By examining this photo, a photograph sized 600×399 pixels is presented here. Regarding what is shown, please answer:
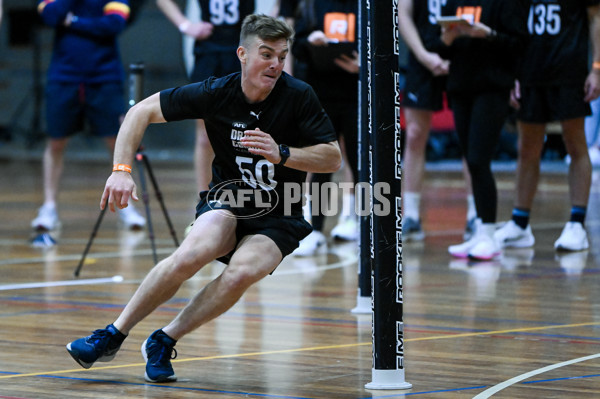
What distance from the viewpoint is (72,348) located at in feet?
13.8

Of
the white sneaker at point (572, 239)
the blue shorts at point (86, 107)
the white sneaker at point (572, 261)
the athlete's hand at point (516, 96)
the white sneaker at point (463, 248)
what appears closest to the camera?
the white sneaker at point (572, 261)

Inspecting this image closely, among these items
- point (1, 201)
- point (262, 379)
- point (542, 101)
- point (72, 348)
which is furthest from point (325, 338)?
point (1, 201)

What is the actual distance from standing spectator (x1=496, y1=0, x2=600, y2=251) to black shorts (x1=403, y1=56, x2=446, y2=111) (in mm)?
633

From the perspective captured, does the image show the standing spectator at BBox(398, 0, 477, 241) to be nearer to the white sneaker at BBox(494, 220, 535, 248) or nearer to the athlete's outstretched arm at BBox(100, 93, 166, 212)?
the white sneaker at BBox(494, 220, 535, 248)

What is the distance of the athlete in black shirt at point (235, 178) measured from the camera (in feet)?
13.9

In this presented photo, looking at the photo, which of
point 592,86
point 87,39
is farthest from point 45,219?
point 592,86

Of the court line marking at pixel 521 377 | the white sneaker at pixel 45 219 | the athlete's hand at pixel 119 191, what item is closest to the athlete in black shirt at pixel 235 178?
the athlete's hand at pixel 119 191

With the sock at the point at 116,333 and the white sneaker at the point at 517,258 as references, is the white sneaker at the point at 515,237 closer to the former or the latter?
the white sneaker at the point at 517,258

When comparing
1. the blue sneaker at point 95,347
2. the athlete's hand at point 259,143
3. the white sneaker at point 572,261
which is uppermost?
the athlete's hand at point 259,143

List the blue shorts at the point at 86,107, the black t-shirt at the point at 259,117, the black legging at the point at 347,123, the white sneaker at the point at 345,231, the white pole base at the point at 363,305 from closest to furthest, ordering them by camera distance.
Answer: the black t-shirt at the point at 259,117, the white pole base at the point at 363,305, the black legging at the point at 347,123, the white sneaker at the point at 345,231, the blue shorts at the point at 86,107

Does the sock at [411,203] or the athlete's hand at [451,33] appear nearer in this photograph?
the athlete's hand at [451,33]

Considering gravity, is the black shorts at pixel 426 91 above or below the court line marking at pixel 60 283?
above

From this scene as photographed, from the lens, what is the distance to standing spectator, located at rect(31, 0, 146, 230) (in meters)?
8.95

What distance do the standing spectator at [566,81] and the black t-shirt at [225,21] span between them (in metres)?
2.12
